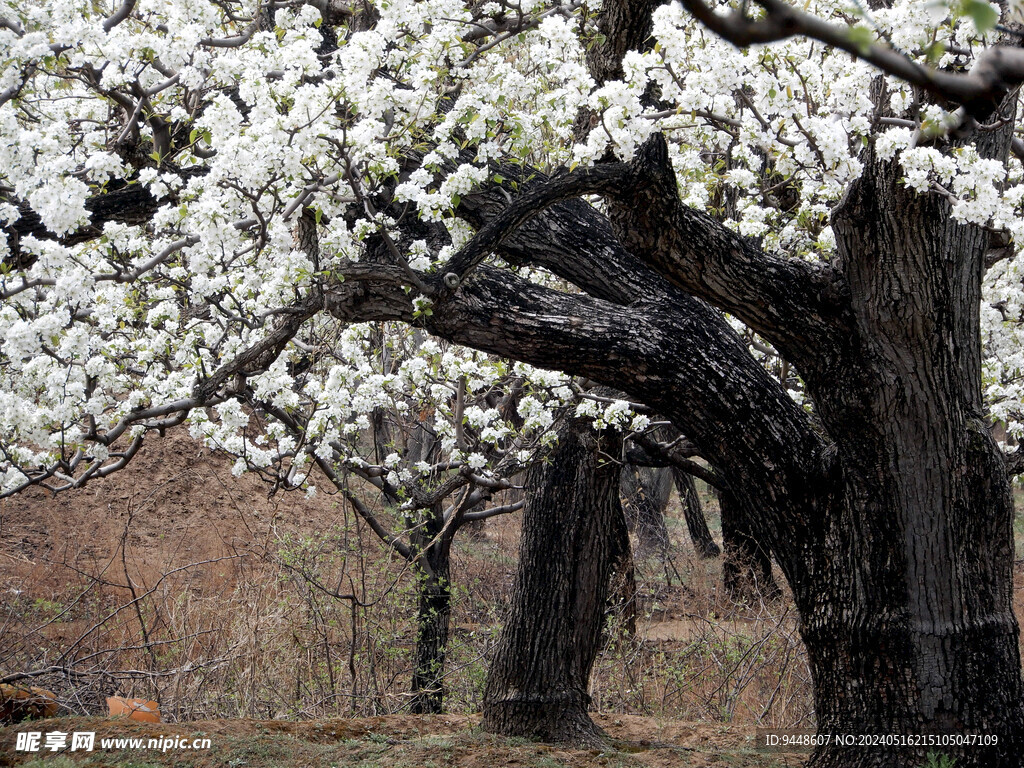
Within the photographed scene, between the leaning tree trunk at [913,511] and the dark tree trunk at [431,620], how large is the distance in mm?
3752

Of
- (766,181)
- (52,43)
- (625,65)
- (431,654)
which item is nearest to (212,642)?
(431,654)

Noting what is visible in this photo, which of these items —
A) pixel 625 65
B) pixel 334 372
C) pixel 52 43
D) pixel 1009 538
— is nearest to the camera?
pixel 625 65

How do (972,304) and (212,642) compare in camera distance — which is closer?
(972,304)

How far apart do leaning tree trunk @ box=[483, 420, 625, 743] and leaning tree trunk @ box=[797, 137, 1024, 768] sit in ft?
6.64

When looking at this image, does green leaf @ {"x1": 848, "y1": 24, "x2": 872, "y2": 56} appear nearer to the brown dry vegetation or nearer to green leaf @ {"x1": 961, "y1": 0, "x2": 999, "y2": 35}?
green leaf @ {"x1": 961, "y1": 0, "x2": 999, "y2": 35}

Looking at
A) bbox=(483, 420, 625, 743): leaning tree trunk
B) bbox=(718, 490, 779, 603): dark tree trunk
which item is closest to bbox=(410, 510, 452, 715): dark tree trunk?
bbox=(483, 420, 625, 743): leaning tree trunk

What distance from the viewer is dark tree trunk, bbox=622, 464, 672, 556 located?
1223cm

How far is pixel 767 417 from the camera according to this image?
397cm

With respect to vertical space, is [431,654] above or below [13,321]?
below

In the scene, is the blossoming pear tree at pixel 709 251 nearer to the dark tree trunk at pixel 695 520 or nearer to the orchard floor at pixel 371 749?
the orchard floor at pixel 371 749

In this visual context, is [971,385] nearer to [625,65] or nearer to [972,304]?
[972,304]

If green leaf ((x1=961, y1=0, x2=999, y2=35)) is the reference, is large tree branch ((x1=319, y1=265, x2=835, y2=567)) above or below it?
above

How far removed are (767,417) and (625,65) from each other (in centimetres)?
174

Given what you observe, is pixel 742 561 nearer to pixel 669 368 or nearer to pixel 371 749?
pixel 371 749
